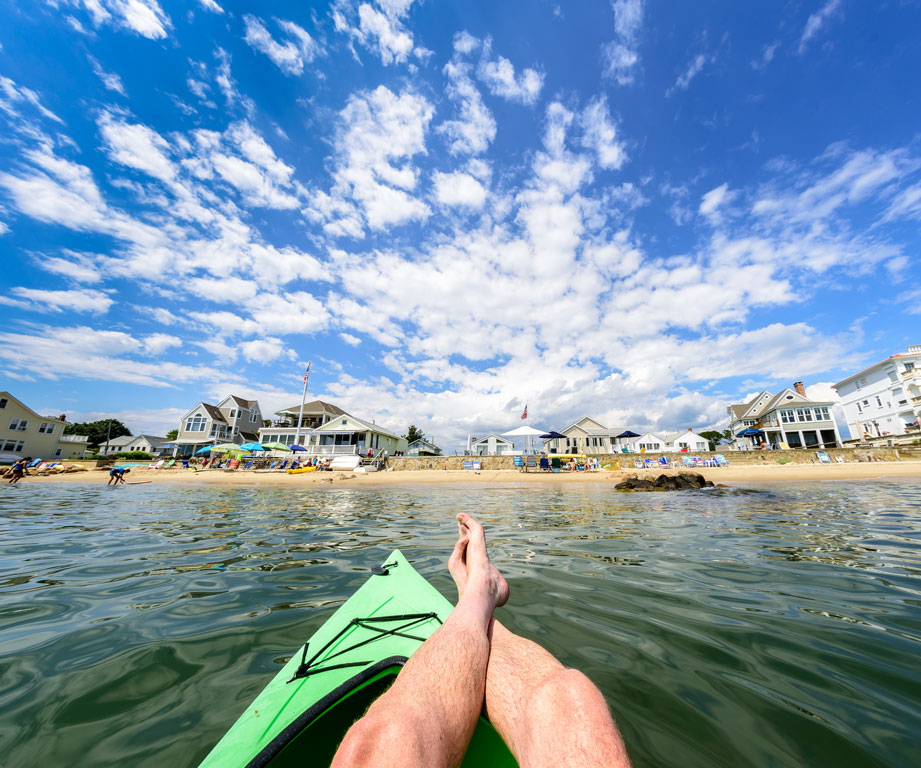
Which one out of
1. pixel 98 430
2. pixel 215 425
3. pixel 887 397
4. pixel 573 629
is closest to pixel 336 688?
pixel 573 629

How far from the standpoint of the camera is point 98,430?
2347 inches

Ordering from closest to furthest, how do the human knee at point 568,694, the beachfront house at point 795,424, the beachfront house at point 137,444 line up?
the human knee at point 568,694 → the beachfront house at point 795,424 → the beachfront house at point 137,444

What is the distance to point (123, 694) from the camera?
6.57 feet

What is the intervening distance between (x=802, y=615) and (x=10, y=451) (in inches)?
2072

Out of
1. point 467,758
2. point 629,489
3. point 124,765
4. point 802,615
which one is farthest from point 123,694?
point 629,489

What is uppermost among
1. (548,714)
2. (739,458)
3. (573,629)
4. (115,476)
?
(739,458)

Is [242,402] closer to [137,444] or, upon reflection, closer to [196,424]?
[196,424]

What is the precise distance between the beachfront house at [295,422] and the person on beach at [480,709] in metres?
37.0

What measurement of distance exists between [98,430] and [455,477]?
6987 centimetres

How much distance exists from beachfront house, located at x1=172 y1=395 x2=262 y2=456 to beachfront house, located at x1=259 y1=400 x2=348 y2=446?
4.43 m

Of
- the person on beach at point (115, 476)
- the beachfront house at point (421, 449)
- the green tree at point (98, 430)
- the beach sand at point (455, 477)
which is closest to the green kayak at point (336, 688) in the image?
the beach sand at point (455, 477)

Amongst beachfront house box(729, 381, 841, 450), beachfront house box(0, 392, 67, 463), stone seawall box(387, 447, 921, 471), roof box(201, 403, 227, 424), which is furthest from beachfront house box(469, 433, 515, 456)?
beachfront house box(0, 392, 67, 463)

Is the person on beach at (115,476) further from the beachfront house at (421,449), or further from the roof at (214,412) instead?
the beachfront house at (421,449)

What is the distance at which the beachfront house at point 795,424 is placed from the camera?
115 feet
